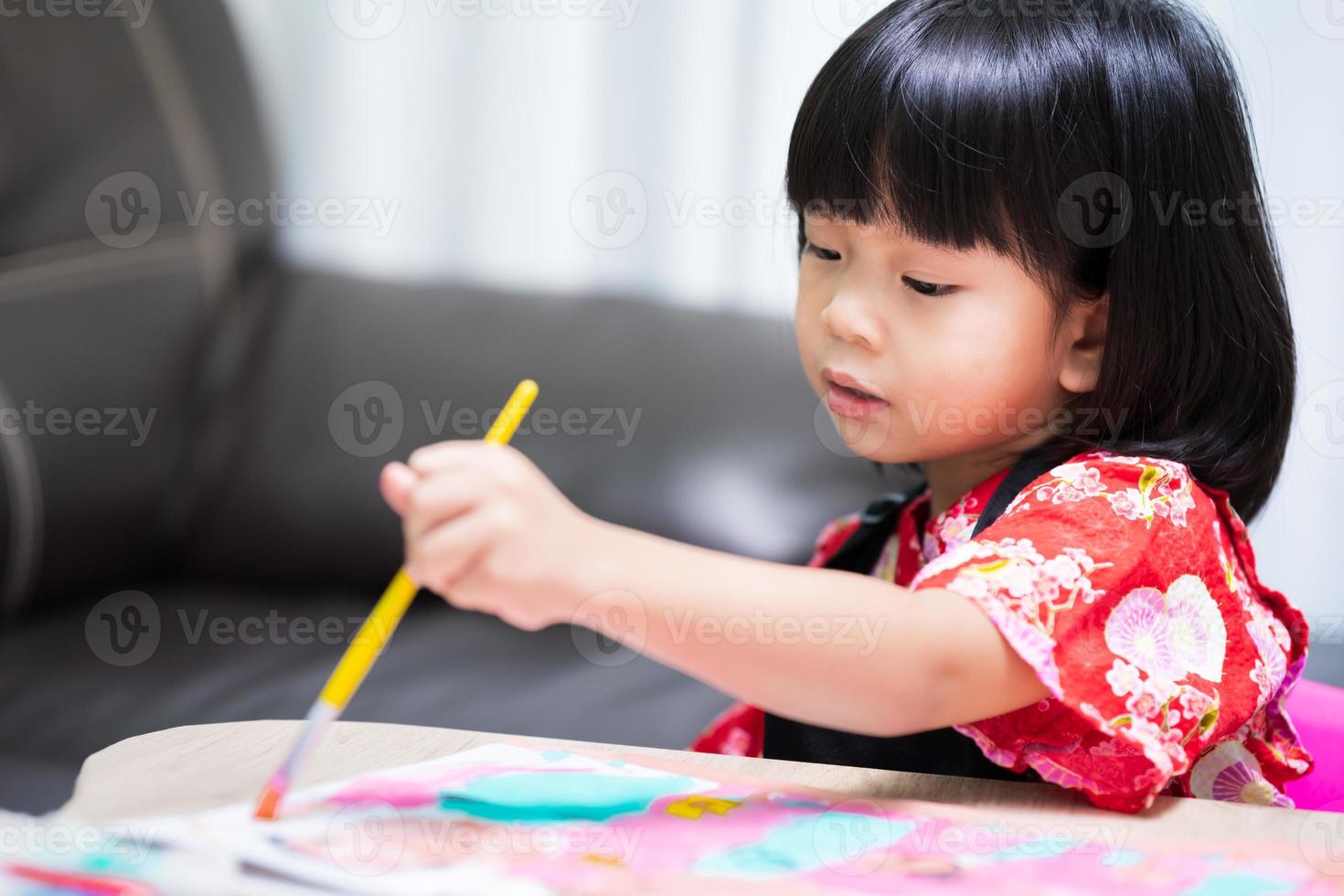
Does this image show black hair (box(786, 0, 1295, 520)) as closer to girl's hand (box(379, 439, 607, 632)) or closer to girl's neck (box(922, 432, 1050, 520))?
girl's neck (box(922, 432, 1050, 520))

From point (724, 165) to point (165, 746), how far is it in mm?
1181

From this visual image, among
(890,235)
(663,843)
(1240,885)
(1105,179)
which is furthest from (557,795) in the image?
(1105,179)

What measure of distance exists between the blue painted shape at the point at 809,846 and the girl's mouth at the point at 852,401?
31cm

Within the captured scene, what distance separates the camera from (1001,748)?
2.21ft

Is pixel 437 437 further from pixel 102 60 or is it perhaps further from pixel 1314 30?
pixel 1314 30

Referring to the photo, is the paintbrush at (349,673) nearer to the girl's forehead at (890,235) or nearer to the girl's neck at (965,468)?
the girl's forehead at (890,235)

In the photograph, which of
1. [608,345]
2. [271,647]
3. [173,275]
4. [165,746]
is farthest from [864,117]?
[173,275]

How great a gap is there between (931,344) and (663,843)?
0.37 meters

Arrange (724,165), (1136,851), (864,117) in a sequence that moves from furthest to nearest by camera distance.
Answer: (724,165) < (864,117) < (1136,851)

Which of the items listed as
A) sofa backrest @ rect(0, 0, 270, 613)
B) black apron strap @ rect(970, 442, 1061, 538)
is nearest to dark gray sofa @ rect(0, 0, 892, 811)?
sofa backrest @ rect(0, 0, 270, 613)

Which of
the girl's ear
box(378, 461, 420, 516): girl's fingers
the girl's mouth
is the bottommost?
the girl's mouth

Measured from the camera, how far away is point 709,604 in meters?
0.54

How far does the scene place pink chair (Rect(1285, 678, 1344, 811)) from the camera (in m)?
0.86

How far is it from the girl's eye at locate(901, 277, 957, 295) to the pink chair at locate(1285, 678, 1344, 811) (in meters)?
0.37
